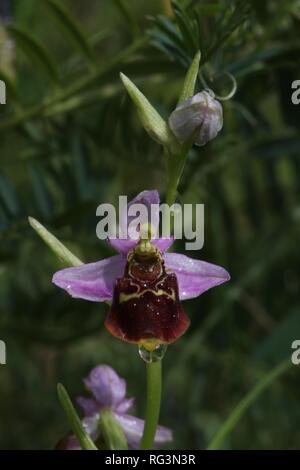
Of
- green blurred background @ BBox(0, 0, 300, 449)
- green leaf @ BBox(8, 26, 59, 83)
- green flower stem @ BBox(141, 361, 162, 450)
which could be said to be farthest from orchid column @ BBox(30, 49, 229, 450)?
green leaf @ BBox(8, 26, 59, 83)

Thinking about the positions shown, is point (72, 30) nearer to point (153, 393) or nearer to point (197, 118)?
point (197, 118)

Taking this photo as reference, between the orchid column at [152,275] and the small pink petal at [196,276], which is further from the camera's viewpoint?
the small pink petal at [196,276]

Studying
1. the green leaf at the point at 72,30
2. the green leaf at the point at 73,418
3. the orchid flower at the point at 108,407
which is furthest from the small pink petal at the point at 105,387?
the green leaf at the point at 72,30

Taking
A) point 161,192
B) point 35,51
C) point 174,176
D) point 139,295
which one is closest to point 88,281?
point 139,295

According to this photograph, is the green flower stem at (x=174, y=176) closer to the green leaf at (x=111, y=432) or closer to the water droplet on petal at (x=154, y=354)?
the water droplet on petal at (x=154, y=354)

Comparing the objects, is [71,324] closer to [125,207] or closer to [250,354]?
[250,354]

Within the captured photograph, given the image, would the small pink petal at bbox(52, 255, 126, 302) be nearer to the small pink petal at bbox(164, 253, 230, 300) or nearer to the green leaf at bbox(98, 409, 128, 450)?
the small pink petal at bbox(164, 253, 230, 300)
